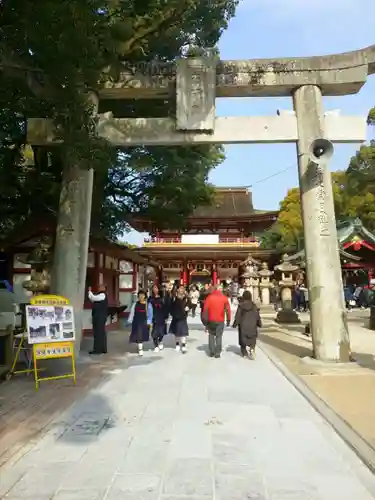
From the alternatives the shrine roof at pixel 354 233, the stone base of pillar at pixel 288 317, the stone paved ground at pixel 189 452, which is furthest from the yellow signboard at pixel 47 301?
the shrine roof at pixel 354 233

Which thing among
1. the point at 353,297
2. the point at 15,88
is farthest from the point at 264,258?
the point at 15,88

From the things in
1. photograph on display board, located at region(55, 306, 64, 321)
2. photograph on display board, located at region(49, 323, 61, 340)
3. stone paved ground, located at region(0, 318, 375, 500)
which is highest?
photograph on display board, located at region(55, 306, 64, 321)

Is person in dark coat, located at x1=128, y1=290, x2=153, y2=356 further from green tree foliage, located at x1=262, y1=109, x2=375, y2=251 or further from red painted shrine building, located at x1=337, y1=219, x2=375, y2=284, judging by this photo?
green tree foliage, located at x1=262, y1=109, x2=375, y2=251

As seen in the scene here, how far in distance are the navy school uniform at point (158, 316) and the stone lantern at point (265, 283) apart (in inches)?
860

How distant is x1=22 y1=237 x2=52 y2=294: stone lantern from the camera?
9930 millimetres

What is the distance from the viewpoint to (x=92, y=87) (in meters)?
8.70

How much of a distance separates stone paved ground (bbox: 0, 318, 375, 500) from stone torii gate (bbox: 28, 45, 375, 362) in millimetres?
4264

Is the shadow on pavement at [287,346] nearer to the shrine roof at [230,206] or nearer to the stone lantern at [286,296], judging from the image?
the stone lantern at [286,296]

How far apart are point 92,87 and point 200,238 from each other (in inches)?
1164

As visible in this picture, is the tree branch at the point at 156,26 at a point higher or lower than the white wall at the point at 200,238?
lower

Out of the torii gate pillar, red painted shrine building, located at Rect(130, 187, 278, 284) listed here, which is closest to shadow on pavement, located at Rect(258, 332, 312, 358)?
the torii gate pillar

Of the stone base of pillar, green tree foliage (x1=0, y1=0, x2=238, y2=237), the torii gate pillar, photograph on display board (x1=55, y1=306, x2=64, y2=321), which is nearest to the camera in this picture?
green tree foliage (x1=0, y1=0, x2=238, y2=237)

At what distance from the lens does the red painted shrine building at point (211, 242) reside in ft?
118

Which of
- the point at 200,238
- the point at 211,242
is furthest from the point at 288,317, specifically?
the point at 200,238
